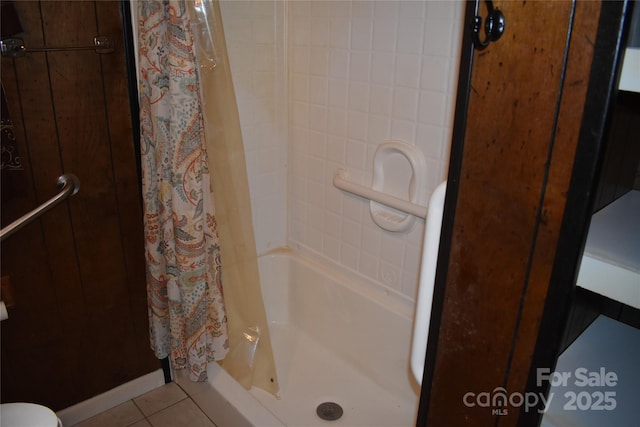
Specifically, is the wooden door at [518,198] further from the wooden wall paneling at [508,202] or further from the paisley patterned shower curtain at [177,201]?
the paisley patterned shower curtain at [177,201]

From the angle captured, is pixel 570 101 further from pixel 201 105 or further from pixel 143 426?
pixel 143 426

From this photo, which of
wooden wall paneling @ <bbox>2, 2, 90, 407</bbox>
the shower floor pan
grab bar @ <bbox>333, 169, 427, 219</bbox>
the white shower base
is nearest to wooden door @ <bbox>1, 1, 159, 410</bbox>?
wooden wall paneling @ <bbox>2, 2, 90, 407</bbox>

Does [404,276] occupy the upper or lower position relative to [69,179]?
lower

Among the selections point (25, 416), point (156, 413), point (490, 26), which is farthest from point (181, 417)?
point (490, 26)

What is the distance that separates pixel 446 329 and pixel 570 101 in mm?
404

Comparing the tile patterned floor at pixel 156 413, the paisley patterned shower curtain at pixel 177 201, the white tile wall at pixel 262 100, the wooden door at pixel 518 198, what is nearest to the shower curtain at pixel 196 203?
the paisley patterned shower curtain at pixel 177 201

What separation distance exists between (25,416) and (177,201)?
2.22 ft

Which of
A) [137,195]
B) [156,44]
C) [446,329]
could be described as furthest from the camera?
[137,195]

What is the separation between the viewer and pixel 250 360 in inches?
71.1

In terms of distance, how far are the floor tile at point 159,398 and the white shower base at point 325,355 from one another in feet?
0.16

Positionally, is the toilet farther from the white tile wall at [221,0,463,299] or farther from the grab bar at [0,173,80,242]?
the white tile wall at [221,0,463,299]

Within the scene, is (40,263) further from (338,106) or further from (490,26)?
(490,26)

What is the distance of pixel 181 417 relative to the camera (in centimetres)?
186

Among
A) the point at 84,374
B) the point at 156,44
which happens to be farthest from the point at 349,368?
the point at 156,44
